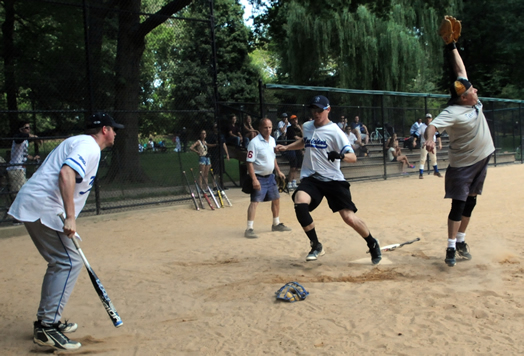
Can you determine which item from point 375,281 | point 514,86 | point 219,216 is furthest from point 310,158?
point 514,86

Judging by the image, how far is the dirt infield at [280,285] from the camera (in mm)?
3799

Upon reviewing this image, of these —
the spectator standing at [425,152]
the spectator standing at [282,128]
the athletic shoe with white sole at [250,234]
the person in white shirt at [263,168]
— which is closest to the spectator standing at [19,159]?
the person in white shirt at [263,168]

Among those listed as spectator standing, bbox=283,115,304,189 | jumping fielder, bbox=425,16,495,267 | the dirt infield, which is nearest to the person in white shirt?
the dirt infield

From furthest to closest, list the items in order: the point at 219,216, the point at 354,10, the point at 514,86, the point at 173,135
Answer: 1. the point at 514,86
2. the point at 354,10
3. the point at 173,135
4. the point at 219,216

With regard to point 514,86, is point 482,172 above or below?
below

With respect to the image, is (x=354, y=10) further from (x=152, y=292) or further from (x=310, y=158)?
(x=152, y=292)

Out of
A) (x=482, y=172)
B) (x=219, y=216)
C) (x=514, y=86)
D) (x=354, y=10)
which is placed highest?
(x=354, y=10)

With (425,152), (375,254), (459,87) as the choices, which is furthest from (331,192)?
(425,152)

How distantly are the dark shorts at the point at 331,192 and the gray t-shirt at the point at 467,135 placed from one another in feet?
4.15

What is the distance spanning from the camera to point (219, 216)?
10516 millimetres

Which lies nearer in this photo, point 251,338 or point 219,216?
point 251,338

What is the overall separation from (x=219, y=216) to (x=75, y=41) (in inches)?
251

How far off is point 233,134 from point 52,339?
11992mm

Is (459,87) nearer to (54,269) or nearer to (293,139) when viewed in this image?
(54,269)
